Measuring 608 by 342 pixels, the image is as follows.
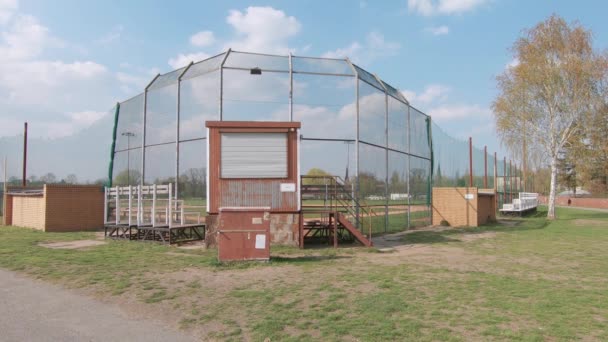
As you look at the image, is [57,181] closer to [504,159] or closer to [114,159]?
[114,159]

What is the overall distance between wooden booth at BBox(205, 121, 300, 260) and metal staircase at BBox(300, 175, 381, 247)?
1.54ft

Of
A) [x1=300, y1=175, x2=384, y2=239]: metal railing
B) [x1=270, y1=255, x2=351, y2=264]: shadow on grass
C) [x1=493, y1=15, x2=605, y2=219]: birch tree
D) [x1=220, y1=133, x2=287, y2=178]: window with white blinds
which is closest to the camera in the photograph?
[x1=270, y1=255, x2=351, y2=264]: shadow on grass

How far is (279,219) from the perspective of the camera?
12.3 m

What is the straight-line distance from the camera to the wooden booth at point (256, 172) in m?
12.1

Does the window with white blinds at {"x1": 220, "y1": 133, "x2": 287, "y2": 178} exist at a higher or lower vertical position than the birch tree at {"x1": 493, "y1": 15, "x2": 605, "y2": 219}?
lower

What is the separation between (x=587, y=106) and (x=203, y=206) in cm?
2359

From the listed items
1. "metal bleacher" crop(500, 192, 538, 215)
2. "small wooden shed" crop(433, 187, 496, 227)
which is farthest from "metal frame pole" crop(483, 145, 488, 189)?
"small wooden shed" crop(433, 187, 496, 227)

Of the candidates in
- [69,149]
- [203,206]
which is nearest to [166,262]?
[203,206]

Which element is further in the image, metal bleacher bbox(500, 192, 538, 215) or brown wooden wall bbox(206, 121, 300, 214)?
metal bleacher bbox(500, 192, 538, 215)

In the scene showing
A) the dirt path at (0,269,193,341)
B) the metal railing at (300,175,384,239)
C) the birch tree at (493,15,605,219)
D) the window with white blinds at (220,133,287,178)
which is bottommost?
the dirt path at (0,269,193,341)

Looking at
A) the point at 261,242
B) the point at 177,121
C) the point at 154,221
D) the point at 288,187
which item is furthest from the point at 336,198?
the point at 177,121

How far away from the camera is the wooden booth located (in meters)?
12.1

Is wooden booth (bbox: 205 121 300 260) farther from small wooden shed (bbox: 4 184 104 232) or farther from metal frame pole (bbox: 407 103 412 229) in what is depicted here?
small wooden shed (bbox: 4 184 104 232)

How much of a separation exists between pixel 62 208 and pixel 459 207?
17.7 metres
